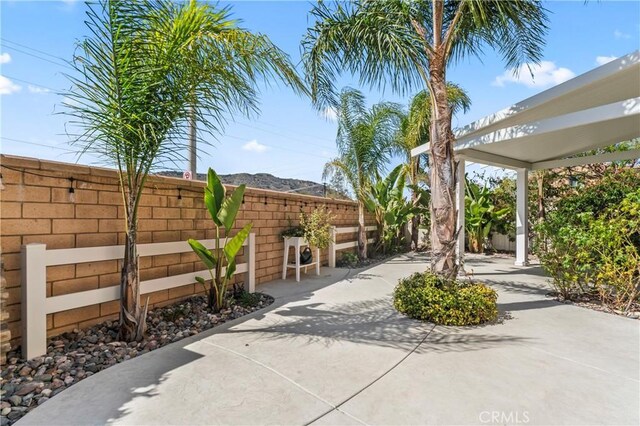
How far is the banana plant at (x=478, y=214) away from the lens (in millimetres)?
11523

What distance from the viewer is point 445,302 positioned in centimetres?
448

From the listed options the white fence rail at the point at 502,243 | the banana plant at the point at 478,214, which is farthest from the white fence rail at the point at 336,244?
the white fence rail at the point at 502,243

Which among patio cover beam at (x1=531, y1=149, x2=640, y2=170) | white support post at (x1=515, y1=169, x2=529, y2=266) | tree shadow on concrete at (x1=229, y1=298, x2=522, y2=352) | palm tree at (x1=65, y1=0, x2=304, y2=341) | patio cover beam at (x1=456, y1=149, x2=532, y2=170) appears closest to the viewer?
palm tree at (x1=65, y1=0, x2=304, y2=341)

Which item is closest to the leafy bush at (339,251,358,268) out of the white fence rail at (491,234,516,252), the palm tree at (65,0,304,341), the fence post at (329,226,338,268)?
the fence post at (329,226,338,268)

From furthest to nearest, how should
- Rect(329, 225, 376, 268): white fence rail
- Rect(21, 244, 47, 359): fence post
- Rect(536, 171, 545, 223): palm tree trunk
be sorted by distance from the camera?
Rect(536, 171, 545, 223): palm tree trunk < Rect(329, 225, 376, 268): white fence rail < Rect(21, 244, 47, 359): fence post

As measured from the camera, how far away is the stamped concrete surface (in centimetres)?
235

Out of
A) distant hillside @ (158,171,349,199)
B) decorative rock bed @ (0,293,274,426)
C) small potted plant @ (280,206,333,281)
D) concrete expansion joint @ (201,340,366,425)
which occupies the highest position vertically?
distant hillside @ (158,171,349,199)

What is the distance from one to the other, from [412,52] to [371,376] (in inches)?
174

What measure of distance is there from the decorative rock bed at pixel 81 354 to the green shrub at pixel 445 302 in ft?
8.20

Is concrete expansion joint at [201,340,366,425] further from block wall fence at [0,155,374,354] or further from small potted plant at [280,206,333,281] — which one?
small potted plant at [280,206,333,281]

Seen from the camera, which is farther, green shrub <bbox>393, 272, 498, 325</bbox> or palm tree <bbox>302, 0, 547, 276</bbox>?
palm tree <bbox>302, 0, 547, 276</bbox>

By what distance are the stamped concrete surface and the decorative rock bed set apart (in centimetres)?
16

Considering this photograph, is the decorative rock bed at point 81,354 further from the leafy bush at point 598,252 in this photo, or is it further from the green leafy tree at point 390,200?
the green leafy tree at point 390,200

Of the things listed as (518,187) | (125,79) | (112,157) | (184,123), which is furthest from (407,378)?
(518,187)
